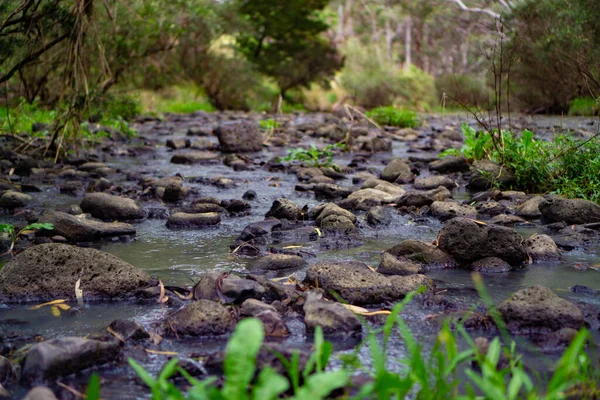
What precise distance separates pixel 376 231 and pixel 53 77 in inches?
337

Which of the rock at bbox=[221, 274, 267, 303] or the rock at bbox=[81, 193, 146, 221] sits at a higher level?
the rock at bbox=[221, 274, 267, 303]

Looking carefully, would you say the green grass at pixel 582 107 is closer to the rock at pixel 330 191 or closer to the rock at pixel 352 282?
the rock at pixel 330 191

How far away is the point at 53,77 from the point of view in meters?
11.3

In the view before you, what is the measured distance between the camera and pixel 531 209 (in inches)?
191

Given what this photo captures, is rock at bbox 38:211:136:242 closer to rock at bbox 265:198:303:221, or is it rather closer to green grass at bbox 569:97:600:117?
rock at bbox 265:198:303:221

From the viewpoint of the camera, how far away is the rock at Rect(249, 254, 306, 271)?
348 cm

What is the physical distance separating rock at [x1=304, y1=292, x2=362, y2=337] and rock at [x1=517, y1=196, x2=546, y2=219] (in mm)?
2648

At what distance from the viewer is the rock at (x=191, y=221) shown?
15.3 ft

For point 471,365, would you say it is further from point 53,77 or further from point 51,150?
point 53,77

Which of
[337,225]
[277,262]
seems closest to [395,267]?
[277,262]

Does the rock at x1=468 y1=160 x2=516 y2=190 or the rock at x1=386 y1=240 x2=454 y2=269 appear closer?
the rock at x1=386 y1=240 x2=454 y2=269

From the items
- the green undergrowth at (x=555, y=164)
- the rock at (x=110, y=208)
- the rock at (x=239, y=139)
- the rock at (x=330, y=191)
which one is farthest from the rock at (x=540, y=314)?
the rock at (x=239, y=139)

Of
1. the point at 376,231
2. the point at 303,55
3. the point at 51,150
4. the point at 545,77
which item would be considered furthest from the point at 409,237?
the point at 303,55

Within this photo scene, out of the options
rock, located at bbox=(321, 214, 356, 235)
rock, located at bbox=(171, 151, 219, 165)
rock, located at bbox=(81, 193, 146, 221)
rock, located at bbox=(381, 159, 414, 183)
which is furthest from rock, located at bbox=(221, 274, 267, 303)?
rock, located at bbox=(171, 151, 219, 165)
